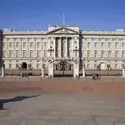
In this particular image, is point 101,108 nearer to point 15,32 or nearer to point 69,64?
point 69,64

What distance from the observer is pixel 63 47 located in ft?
302

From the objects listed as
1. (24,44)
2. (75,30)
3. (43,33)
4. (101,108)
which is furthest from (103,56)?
(101,108)

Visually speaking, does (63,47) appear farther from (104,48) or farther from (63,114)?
(63,114)

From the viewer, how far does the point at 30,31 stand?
9212cm

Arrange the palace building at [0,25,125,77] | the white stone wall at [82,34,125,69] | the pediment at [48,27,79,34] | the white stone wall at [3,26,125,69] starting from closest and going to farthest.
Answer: the pediment at [48,27,79,34]
the palace building at [0,25,125,77]
the white stone wall at [3,26,125,69]
the white stone wall at [82,34,125,69]

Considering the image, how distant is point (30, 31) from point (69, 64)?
20605 millimetres

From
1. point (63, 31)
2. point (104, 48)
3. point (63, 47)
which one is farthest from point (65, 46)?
point (104, 48)

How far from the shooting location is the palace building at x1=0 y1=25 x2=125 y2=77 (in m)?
90.1

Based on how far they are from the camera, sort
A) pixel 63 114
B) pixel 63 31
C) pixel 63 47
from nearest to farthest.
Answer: pixel 63 114
pixel 63 31
pixel 63 47

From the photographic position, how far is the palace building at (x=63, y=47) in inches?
3546

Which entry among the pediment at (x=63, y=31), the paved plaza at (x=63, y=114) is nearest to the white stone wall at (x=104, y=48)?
the pediment at (x=63, y=31)

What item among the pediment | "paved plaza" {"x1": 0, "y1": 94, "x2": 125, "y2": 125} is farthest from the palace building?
"paved plaza" {"x1": 0, "y1": 94, "x2": 125, "y2": 125}

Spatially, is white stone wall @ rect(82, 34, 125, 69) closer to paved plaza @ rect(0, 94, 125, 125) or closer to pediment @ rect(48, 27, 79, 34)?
pediment @ rect(48, 27, 79, 34)

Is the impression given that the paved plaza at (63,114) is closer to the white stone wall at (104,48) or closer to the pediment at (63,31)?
the pediment at (63,31)
